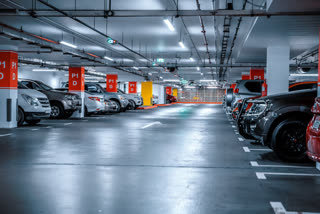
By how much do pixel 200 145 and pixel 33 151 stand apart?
3558 mm

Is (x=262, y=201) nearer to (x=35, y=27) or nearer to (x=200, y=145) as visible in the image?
(x=200, y=145)

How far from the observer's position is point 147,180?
4672mm

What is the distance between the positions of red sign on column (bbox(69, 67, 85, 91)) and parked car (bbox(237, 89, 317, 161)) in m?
15.4

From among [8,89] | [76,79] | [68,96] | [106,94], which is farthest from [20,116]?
[106,94]

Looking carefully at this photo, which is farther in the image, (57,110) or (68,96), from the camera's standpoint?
(68,96)

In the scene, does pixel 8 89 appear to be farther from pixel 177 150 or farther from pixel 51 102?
pixel 177 150

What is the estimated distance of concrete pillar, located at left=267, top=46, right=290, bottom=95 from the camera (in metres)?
14.7

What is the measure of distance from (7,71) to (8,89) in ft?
2.21

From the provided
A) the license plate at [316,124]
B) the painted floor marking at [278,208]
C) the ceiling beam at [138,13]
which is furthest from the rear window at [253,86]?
the painted floor marking at [278,208]

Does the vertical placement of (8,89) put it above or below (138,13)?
below

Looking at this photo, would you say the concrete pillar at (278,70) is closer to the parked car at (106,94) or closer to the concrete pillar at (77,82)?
the concrete pillar at (77,82)

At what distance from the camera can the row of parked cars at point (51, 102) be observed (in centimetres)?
1251

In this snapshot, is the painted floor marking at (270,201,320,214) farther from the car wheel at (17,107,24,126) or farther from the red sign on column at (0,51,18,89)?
the red sign on column at (0,51,18,89)

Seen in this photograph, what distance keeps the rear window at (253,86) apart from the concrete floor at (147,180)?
20.5 ft
